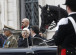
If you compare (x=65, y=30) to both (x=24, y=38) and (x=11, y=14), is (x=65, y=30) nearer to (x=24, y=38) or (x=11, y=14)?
(x=24, y=38)

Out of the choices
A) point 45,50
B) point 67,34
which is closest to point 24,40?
point 45,50

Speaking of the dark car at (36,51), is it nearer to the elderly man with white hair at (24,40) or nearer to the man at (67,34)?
the elderly man with white hair at (24,40)

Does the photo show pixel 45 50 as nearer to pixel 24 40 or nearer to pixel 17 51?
pixel 17 51

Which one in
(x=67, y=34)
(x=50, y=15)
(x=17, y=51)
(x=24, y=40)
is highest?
(x=67, y=34)

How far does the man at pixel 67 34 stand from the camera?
14.7 ft

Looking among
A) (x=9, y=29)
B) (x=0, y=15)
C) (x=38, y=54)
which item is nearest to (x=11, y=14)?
(x=0, y=15)

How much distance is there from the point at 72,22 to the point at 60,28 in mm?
172

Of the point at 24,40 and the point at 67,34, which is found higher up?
Result: the point at 67,34

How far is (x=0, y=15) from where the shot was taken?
1661cm

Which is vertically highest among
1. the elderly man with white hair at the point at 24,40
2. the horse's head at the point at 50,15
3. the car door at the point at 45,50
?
the horse's head at the point at 50,15

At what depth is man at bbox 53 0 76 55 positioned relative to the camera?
4484mm

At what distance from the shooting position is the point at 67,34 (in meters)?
4.50

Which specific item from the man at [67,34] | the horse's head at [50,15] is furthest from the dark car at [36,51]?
the man at [67,34]

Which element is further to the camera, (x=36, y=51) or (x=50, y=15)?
(x=50, y=15)
